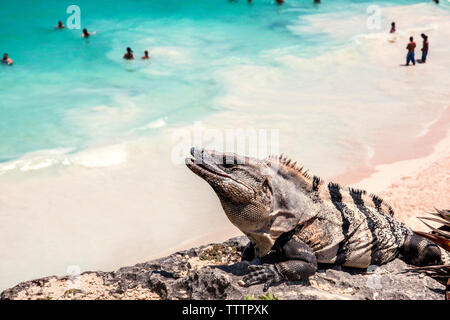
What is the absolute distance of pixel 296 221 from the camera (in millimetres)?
5496

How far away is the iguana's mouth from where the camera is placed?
5086mm

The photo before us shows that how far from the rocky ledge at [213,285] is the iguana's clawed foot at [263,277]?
6 centimetres

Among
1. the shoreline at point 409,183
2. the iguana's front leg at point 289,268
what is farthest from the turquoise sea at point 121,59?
the iguana's front leg at point 289,268

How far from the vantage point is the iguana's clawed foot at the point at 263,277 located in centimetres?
532

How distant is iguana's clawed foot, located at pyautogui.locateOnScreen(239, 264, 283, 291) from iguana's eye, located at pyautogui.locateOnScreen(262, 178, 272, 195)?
28.8 inches

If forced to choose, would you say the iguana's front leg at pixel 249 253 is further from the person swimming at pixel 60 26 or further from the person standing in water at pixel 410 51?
the person swimming at pixel 60 26

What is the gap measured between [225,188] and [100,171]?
1092cm

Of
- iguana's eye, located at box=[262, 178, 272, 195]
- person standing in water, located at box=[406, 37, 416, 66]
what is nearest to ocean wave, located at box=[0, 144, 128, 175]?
iguana's eye, located at box=[262, 178, 272, 195]

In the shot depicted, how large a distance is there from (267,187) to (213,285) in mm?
1082

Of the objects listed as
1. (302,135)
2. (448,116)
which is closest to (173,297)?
(302,135)

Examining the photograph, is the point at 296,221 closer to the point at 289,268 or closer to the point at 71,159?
the point at 289,268

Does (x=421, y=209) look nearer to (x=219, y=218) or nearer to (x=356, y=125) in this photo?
(x=219, y=218)

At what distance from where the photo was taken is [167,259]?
677 centimetres

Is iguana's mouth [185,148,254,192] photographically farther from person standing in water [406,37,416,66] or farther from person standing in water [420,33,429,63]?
person standing in water [420,33,429,63]
